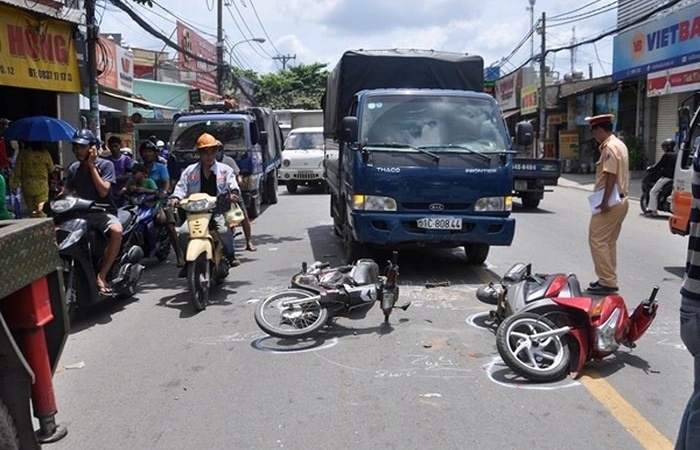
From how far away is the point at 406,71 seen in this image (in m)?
10.5

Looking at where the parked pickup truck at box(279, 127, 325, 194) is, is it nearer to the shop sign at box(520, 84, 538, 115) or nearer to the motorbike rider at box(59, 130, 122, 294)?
the motorbike rider at box(59, 130, 122, 294)

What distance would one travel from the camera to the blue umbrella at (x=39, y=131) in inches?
424

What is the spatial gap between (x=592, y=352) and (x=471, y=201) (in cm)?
321

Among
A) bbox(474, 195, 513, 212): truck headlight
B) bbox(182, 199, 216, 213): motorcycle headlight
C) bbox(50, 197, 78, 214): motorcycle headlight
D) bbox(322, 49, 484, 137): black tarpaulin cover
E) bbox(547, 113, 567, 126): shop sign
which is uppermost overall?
bbox(547, 113, 567, 126): shop sign

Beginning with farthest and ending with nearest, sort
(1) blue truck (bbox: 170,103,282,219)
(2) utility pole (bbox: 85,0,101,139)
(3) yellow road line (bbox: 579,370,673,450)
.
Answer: (1) blue truck (bbox: 170,103,282,219) < (2) utility pole (bbox: 85,0,101,139) < (3) yellow road line (bbox: 579,370,673,450)

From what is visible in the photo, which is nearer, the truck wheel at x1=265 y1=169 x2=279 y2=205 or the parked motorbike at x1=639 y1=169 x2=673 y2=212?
the parked motorbike at x1=639 y1=169 x2=673 y2=212

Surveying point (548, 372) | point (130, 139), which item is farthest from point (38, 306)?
point (130, 139)

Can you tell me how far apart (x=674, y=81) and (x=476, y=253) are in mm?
15891

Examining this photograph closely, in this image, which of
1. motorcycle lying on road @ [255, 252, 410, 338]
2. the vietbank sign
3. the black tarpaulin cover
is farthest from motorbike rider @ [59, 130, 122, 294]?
the vietbank sign

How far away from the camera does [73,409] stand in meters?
4.32

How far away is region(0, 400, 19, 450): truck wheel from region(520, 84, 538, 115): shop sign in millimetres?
35591

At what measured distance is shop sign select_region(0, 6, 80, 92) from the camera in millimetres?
10789

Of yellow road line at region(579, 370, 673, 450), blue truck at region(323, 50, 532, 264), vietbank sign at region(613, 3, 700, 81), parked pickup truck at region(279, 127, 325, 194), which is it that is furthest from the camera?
parked pickup truck at region(279, 127, 325, 194)

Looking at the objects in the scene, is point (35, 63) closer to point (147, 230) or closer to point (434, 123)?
point (147, 230)
